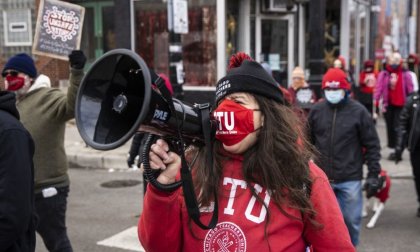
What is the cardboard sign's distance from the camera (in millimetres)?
3809

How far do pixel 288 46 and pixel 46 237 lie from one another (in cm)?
1166

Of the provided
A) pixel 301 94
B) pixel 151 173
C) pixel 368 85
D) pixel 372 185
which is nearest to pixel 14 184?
pixel 151 173

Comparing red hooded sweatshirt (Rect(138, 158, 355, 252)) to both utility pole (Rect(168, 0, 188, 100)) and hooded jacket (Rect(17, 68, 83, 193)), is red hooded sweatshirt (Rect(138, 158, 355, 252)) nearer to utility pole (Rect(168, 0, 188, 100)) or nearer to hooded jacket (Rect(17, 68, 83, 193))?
hooded jacket (Rect(17, 68, 83, 193))

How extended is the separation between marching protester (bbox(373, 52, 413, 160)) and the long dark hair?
870 cm

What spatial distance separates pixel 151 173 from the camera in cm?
178

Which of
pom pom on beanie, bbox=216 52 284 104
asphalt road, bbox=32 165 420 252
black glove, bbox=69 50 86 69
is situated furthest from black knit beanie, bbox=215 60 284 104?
asphalt road, bbox=32 165 420 252

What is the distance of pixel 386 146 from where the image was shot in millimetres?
11086

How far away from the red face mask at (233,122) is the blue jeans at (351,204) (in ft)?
10.2

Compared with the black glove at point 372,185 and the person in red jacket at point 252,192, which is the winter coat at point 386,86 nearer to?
the black glove at point 372,185

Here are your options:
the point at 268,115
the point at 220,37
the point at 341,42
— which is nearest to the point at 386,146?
the point at 220,37

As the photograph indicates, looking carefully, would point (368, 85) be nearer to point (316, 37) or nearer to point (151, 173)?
point (316, 37)

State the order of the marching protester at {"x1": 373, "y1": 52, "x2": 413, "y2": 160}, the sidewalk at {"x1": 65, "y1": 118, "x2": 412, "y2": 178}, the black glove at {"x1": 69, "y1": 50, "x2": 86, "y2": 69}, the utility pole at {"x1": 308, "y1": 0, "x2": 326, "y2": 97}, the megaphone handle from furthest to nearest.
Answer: the marching protester at {"x1": 373, "y1": 52, "x2": 413, "y2": 160} → the utility pole at {"x1": 308, "y1": 0, "x2": 326, "y2": 97} → the sidewalk at {"x1": 65, "y1": 118, "x2": 412, "y2": 178} → the black glove at {"x1": 69, "y1": 50, "x2": 86, "y2": 69} → the megaphone handle

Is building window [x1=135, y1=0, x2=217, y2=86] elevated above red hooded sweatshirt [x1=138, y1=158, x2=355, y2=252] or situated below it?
above

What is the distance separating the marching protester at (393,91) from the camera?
406 inches
